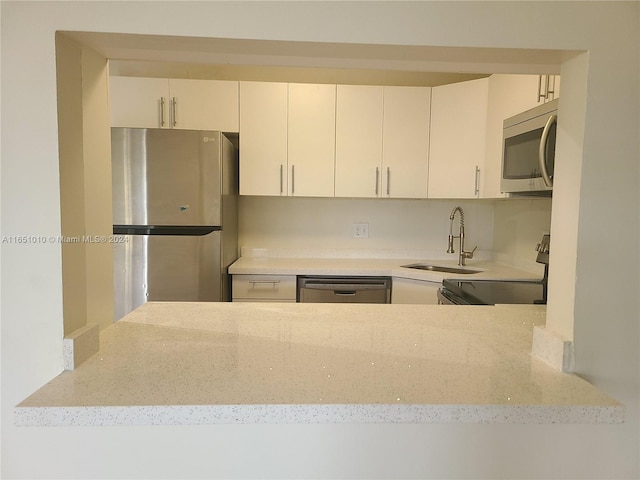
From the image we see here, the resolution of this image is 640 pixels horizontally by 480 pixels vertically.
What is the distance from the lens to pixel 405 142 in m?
2.73

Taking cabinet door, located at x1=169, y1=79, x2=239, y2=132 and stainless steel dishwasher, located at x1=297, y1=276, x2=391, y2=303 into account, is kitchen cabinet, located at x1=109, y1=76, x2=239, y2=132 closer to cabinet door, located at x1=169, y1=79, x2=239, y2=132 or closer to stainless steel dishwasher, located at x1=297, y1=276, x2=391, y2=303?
cabinet door, located at x1=169, y1=79, x2=239, y2=132

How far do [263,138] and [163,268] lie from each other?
1.02 m

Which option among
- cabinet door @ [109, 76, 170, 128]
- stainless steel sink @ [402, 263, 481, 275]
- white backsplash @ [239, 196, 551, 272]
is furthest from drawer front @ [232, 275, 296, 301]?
cabinet door @ [109, 76, 170, 128]

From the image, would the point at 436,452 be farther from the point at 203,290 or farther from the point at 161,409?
the point at 203,290

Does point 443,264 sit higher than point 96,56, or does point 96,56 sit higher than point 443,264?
point 96,56

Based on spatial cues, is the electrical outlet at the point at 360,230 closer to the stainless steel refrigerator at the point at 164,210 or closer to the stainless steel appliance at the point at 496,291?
the stainless steel appliance at the point at 496,291

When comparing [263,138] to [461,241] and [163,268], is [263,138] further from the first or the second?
[461,241]

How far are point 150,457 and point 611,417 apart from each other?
2.77ft

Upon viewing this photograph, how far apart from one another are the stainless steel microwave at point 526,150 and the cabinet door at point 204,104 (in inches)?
63.7

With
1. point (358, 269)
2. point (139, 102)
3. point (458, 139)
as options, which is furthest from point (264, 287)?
point (458, 139)

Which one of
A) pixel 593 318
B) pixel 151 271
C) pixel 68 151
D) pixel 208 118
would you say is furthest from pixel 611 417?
pixel 208 118

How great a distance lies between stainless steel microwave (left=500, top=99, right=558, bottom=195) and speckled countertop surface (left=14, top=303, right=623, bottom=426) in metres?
0.82

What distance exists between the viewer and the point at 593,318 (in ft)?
2.91

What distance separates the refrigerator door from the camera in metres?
2.32
